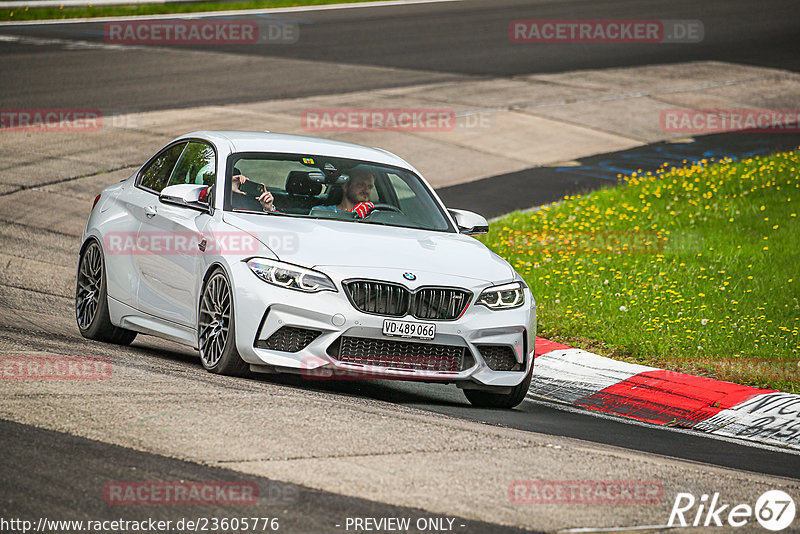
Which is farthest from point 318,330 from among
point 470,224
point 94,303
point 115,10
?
point 115,10

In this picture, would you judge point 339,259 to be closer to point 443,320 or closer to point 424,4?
point 443,320

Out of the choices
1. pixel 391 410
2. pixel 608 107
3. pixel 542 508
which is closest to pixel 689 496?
pixel 542 508

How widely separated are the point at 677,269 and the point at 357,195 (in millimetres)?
4874

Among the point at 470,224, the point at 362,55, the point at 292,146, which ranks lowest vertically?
the point at 362,55

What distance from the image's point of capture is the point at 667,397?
9.09 m

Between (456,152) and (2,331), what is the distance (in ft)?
39.4

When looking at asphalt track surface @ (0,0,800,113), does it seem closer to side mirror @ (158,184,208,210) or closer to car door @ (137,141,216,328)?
car door @ (137,141,216,328)

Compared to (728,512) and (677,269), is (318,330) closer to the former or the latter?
(728,512)

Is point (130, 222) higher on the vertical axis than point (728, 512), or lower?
higher

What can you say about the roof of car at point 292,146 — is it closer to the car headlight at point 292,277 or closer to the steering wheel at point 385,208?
the steering wheel at point 385,208

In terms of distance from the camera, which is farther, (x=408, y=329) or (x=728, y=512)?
(x=408, y=329)

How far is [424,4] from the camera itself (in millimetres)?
38219

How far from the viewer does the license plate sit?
7602 millimetres

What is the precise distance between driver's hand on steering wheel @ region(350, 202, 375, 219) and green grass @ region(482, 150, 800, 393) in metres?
2.61
